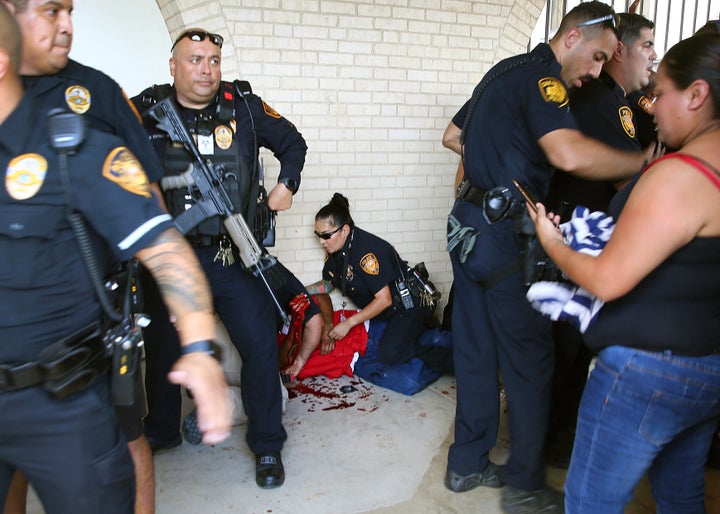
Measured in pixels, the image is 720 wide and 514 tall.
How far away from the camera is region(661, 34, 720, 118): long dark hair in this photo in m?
1.39

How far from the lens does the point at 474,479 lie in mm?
2580

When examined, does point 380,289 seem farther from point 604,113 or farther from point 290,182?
point 604,113

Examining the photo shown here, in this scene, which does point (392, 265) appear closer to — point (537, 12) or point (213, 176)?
point (213, 176)

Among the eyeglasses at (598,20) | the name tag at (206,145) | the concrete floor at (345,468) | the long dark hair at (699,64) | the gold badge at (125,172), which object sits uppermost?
the eyeglasses at (598,20)

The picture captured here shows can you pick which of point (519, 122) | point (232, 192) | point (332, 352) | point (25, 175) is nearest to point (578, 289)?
point (519, 122)

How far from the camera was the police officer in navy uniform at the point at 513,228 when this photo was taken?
→ 2.19m

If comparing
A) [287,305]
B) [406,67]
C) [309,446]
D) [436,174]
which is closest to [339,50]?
[406,67]

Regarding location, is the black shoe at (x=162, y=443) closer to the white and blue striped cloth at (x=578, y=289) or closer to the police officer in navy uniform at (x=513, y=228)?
the police officer in navy uniform at (x=513, y=228)

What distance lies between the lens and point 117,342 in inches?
56.1

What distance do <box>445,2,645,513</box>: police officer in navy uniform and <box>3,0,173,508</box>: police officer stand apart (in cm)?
123

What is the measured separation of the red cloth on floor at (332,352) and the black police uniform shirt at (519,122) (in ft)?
5.44

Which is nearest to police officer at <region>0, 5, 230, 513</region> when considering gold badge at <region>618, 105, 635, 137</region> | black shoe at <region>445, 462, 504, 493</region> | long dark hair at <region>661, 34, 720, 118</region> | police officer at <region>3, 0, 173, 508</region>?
police officer at <region>3, 0, 173, 508</region>

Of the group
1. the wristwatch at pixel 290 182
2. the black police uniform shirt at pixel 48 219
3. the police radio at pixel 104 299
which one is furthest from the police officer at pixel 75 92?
the wristwatch at pixel 290 182

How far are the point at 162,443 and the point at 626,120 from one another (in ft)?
8.29
